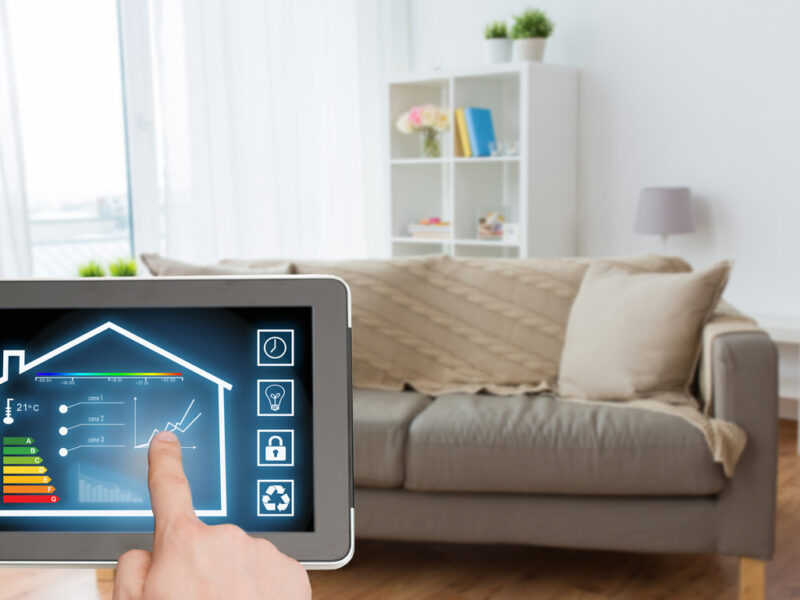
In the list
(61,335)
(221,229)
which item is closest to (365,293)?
(221,229)

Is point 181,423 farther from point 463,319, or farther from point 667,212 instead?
point 667,212

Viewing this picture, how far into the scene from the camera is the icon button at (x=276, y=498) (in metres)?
0.56

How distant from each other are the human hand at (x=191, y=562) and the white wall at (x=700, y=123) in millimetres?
3675

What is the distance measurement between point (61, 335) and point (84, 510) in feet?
0.38

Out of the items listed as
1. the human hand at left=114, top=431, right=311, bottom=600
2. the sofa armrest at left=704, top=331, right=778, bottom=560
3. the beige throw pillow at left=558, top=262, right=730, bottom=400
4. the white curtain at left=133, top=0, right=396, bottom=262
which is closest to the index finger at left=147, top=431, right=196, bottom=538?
the human hand at left=114, top=431, right=311, bottom=600

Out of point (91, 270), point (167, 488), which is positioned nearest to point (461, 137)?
point (91, 270)

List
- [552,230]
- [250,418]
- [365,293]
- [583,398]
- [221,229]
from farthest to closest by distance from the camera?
[552,230], [221,229], [365,293], [583,398], [250,418]

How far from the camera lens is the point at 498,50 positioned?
412 cm

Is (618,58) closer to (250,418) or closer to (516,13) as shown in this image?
(516,13)

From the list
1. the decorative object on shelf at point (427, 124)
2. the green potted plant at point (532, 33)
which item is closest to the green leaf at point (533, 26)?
the green potted plant at point (532, 33)

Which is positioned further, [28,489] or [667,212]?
[667,212]

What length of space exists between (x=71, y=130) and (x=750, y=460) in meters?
2.75

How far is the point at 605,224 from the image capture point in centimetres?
421

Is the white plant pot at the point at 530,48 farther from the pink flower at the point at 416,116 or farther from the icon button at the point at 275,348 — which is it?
the icon button at the point at 275,348
